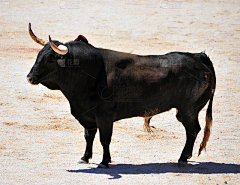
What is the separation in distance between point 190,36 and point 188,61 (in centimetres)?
1178

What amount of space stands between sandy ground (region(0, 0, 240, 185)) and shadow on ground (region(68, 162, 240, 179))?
0.05 feet

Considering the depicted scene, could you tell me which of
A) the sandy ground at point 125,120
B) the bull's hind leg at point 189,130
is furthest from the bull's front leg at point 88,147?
the bull's hind leg at point 189,130

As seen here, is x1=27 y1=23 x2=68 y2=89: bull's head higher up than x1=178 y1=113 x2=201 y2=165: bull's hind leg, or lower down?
higher up

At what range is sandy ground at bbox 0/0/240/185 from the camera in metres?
7.00

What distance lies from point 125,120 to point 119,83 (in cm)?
340

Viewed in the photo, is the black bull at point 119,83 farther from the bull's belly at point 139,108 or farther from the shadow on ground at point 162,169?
the shadow on ground at point 162,169

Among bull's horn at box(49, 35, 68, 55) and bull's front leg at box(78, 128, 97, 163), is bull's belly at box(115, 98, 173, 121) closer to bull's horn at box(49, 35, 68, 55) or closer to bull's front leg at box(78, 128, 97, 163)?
bull's front leg at box(78, 128, 97, 163)

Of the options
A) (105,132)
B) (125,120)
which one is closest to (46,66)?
(105,132)

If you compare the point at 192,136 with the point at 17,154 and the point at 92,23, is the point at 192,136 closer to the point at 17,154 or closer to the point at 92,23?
the point at 17,154

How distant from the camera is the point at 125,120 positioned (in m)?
10.4

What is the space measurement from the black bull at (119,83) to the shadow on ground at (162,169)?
0.61ft

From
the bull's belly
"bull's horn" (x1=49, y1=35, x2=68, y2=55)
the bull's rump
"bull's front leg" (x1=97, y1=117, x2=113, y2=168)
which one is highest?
"bull's horn" (x1=49, y1=35, x2=68, y2=55)

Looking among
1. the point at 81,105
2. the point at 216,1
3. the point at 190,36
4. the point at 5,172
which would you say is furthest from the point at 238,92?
the point at 216,1

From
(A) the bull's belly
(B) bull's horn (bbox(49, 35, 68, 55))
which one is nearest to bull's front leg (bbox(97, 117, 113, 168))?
(A) the bull's belly
